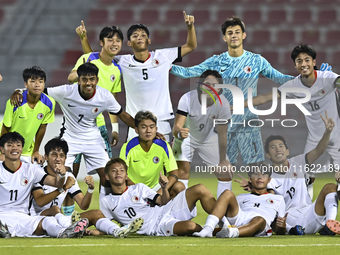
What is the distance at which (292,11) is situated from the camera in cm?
1153

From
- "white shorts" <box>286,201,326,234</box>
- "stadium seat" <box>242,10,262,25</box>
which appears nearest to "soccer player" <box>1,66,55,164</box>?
"white shorts" <box>286,201,326,234</box>

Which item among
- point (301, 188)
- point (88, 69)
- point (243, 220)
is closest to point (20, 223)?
point (88, 69)

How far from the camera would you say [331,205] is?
4.32m

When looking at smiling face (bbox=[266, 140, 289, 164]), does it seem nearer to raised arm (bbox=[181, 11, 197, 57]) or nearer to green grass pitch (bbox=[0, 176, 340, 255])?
green grass pitch (bbox=[0, 176, 340, 255])

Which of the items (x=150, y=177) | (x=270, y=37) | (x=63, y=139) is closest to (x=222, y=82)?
(x=150, y=177)

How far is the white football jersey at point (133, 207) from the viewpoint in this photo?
4.44 m

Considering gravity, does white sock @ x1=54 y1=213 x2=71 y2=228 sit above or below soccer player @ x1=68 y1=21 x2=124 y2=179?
below

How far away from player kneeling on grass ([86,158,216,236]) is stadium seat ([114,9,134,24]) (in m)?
7.35

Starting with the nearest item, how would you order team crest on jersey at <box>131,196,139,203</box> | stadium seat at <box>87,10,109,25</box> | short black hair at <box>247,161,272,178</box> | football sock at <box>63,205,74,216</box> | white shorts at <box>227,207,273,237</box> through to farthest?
white shorts at <box>227,207,273,237</box> < team crest on jersey at <box>131,196,139,203</box> < short black hair at <box>247,161,272,178</box> < football sock at <box>63,205,74,216</box> < stadium seat at <box>87,10,109,25</box>

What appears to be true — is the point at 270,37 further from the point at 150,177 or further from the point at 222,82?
the point at 150,177

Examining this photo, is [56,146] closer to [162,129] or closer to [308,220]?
[162,129]

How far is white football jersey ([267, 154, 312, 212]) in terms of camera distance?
189 inches

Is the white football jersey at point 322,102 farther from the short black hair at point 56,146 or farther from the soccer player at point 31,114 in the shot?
the soccer player at point 31,114

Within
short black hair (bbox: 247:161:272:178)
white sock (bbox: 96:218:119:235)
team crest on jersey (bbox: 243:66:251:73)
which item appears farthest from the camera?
team crest on jersey (bbox: 243:66:251:73)
